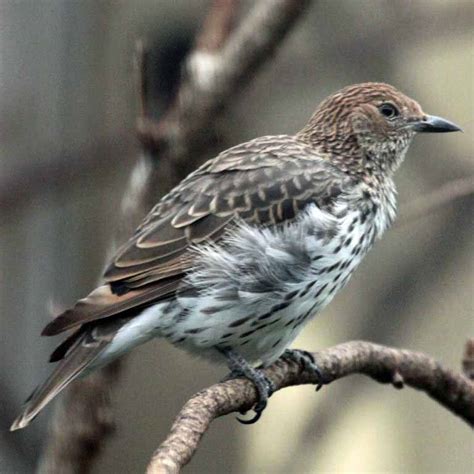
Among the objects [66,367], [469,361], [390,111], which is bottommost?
[66,367]

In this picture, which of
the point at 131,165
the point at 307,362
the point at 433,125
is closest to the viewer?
the point at 307,362

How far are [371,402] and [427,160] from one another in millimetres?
2498

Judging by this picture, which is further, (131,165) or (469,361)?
(131,165)

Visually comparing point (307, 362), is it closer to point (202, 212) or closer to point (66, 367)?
point (202, 212)

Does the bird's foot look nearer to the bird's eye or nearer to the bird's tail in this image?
the bird's tail

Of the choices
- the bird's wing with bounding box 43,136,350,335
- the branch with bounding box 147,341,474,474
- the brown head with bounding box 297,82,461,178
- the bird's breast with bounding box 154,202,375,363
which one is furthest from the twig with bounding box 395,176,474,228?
the branch with bounding box 147,341,474,474

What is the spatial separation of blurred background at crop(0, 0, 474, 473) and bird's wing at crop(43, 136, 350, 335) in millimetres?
1344

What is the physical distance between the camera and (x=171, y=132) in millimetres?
4926

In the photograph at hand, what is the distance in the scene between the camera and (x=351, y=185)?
5.04 m

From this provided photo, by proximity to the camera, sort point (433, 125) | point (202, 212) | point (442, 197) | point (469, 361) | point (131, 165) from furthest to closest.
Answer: point (131, 165), point (433, 125), point (442, 197), point (469, 361), point (202, 212)

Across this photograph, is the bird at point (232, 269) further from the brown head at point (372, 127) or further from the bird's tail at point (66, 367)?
the brown head at point (372, 127)

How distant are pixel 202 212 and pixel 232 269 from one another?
9.7 inches

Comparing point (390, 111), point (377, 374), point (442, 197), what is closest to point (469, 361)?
point (377, 374)

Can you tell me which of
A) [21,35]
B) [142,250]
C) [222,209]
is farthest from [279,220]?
[21,35]
